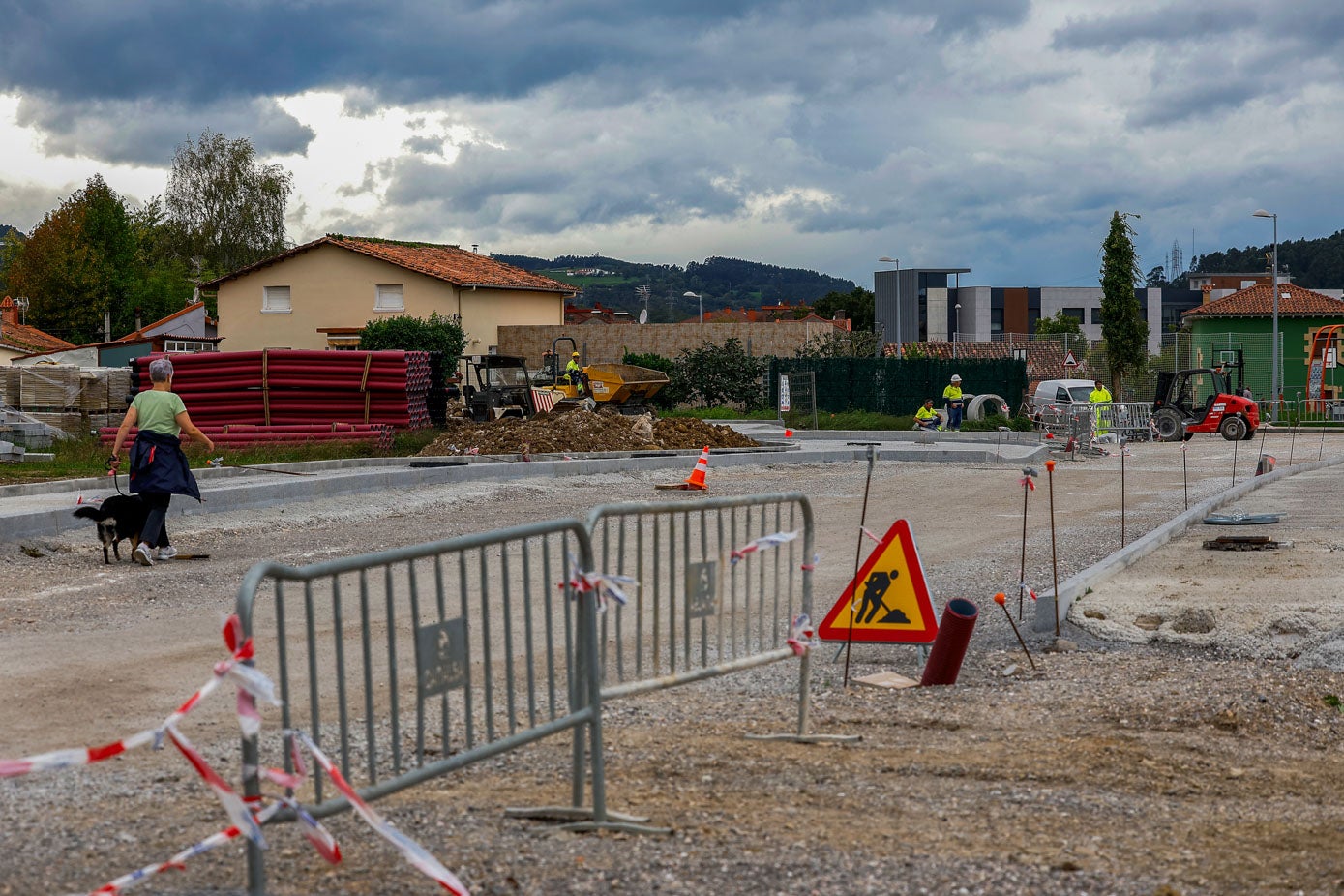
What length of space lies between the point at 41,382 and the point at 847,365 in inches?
901

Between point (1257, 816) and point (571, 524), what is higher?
point (571, 524)

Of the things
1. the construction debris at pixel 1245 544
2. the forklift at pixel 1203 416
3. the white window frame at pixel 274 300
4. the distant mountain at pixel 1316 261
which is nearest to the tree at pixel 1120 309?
the forklift at pixel 1203 416

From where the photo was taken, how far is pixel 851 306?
121 m

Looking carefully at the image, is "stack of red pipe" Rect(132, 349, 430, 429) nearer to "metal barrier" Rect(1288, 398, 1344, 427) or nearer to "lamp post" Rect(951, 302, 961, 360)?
"metal barrier" Rect(1288, 398, 1344, 427)

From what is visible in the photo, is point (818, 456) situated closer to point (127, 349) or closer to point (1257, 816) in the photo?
point (1257, 816)

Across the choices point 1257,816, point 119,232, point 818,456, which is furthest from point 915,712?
point 119,232

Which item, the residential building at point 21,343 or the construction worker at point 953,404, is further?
the residential building at point 21,343

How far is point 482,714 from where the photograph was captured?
498 cm

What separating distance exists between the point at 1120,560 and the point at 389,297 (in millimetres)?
42939

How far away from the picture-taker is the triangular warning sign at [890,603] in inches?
321

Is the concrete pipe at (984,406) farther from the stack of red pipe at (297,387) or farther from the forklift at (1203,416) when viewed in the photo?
the stack of red pipe at (297,387)

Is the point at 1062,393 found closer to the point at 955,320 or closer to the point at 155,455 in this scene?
the point at 155,455

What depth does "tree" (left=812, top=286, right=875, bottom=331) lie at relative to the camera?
118 m

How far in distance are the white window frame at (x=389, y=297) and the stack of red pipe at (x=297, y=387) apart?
24185mm
